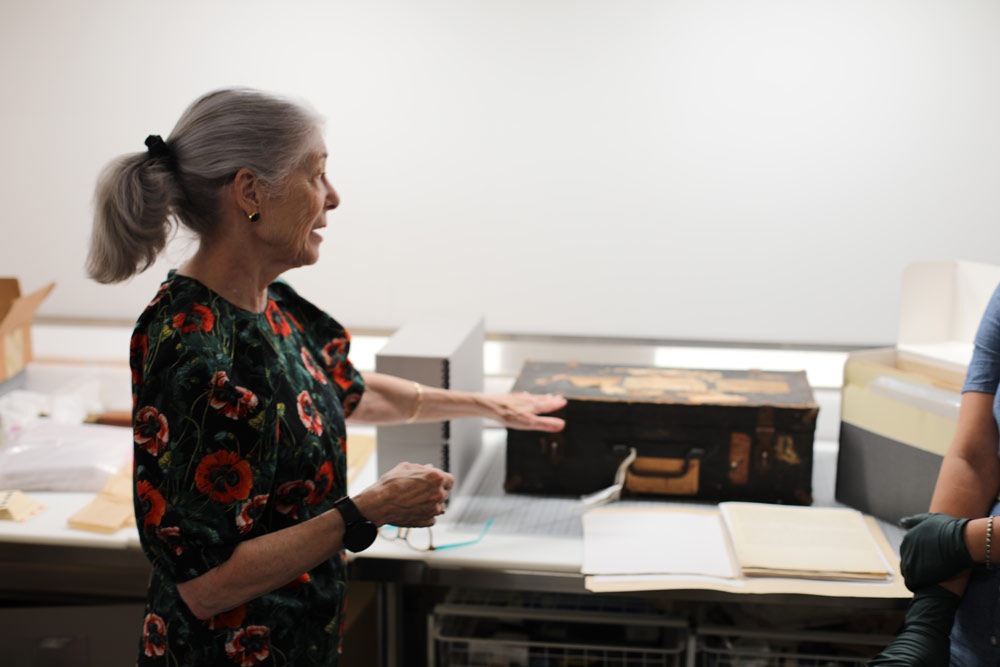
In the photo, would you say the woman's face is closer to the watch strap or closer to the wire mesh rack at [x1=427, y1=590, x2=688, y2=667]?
the watch strap

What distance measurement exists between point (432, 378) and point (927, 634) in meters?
0.94

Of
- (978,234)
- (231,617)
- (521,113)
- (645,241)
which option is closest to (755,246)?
(645,241)

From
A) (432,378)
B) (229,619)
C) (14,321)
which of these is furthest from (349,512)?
(14,321)

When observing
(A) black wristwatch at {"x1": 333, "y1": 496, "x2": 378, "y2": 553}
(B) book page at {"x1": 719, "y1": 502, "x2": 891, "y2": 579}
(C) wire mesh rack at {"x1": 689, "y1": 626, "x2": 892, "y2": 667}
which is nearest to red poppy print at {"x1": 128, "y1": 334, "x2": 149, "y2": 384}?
(A) black wristwatch at {"x1": 333, "y1": 496, "x2": 378, "y2": 553}

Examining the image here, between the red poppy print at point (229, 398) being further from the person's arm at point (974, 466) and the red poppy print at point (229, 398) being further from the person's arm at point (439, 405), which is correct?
the person's arm at point (974, 466)

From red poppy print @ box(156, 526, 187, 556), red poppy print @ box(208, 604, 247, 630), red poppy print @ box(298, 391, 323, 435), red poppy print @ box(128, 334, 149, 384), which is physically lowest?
red poppy print @ box(208, 604, 247, 630)

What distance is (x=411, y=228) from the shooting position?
2273mm

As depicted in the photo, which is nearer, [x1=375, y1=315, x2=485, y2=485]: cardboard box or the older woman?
the older woman

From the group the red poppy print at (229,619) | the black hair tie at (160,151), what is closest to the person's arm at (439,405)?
the red poppy print at (229,619)

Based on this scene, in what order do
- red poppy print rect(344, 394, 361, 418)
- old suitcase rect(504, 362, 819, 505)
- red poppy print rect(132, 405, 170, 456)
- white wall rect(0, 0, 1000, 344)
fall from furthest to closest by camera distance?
white wall rect(0, 0, 1000, 344) → old suitcase rect(504, 362, 819, 505) → red poppy print rect(344, 394, 361, 418) → red poppy print rect(132, 405, 170, 456)

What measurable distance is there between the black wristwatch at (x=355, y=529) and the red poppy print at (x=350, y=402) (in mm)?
351

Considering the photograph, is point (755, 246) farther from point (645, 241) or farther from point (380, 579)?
point (380, 579)

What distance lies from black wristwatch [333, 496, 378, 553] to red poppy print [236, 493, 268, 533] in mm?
102

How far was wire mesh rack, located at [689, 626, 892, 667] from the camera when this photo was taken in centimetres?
169
